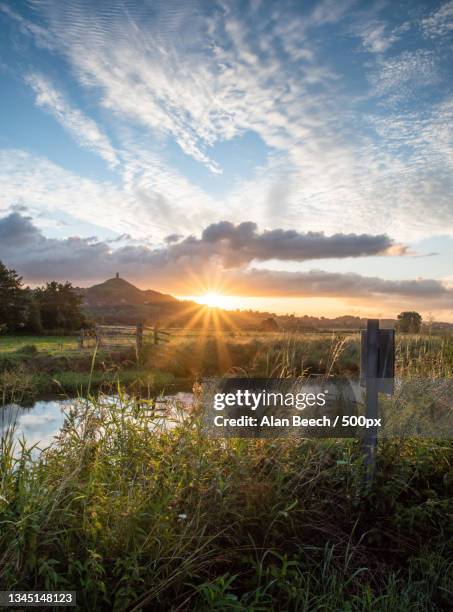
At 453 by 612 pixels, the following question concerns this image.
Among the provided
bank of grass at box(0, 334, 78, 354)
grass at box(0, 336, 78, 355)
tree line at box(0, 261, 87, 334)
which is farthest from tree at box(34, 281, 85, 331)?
grass at box(0, 336, 78, 355)

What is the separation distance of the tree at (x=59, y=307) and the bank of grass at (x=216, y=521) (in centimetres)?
4267

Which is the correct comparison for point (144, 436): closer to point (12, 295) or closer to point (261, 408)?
point (261, 408)

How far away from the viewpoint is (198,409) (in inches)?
169

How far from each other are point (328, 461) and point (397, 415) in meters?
0.88

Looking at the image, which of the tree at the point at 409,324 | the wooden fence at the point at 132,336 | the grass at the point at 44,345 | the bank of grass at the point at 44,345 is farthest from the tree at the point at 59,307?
the tree at the point at 409,324

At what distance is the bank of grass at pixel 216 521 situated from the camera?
2854mm

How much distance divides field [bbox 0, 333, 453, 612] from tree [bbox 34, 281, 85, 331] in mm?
42775

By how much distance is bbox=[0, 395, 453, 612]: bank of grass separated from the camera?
2854mm

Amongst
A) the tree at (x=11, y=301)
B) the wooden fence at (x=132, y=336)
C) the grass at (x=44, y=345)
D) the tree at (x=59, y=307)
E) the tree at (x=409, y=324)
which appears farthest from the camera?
the tree at (x=59, y=307)

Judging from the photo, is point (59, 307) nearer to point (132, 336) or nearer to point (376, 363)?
point (132, 336)

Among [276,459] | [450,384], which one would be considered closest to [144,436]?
[276,459]

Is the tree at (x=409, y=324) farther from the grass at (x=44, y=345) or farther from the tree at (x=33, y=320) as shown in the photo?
the tree at (x=33, y=320)

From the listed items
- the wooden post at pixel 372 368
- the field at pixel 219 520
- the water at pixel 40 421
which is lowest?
the water at pixel 40 421

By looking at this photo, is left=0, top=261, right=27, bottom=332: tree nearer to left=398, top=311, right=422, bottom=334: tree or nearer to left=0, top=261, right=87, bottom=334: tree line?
left=0, top=261, right=87, bottom=334: tree line
